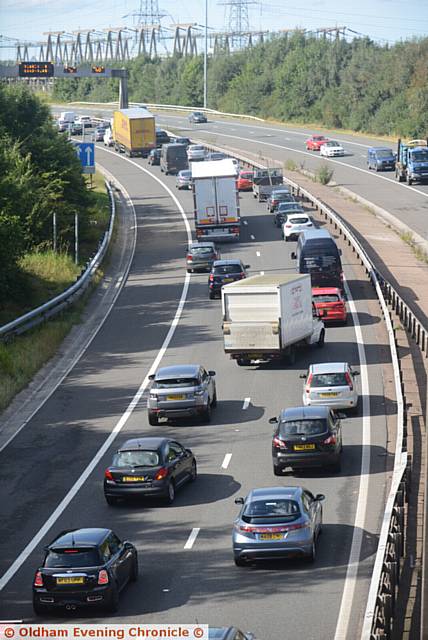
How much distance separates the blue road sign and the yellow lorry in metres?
37.5

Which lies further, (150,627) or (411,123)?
(411,123)

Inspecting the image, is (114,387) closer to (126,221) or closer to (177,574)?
(177,574)

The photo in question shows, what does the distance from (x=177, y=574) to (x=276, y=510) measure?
214cm

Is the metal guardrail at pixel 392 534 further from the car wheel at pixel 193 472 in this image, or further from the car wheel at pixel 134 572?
the car wheel at pixel 193 472

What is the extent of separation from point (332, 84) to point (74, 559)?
481 feet

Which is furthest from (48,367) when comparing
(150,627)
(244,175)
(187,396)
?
(244,175)

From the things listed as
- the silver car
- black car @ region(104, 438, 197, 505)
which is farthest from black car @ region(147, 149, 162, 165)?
black car @ region(104, 438, 197, 505)

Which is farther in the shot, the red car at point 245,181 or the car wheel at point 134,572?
the red car at point 245,181

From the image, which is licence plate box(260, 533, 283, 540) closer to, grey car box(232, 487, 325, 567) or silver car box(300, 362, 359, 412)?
grey car box(232, 487, 325, 567)

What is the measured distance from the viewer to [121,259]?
67.8 metres

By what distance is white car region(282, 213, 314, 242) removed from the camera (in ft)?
224

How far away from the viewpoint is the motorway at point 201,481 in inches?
840

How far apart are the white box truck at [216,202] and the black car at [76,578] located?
161ft

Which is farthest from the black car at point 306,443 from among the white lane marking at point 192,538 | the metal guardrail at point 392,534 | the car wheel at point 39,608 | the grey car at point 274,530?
the car wheel at point 39,608
